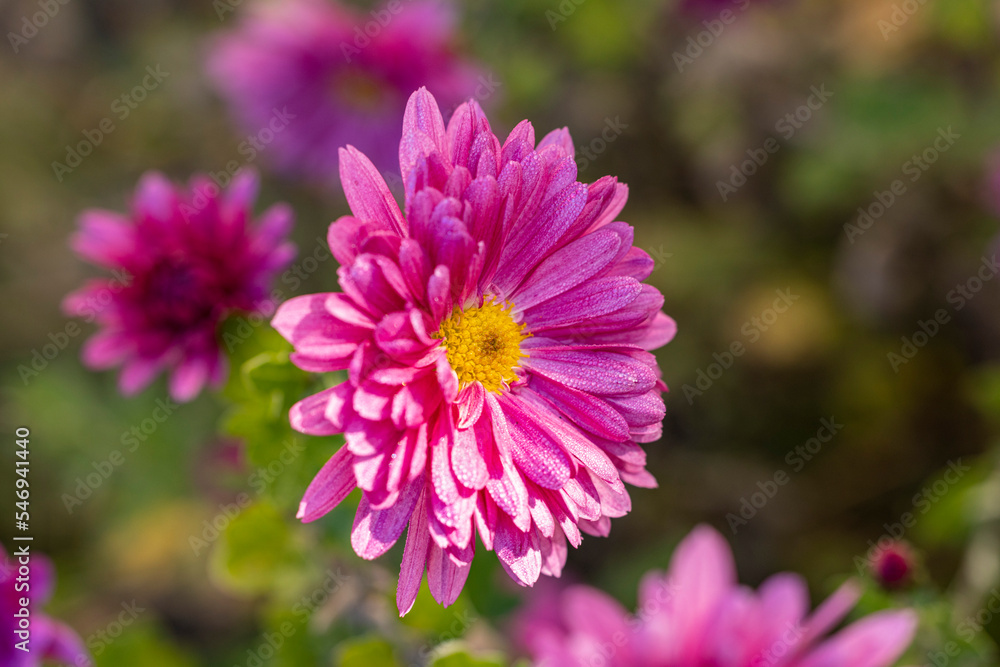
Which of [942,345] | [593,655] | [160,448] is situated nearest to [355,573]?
[593,655]

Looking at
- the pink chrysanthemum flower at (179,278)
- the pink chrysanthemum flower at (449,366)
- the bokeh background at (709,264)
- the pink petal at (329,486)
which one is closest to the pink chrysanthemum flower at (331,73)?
the bokeh background at (709,264)

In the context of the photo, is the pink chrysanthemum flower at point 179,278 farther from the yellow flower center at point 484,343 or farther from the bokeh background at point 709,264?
the bokeh background at point 709,264

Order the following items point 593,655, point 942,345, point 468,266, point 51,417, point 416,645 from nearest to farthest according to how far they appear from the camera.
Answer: point 468,266, point 593,655, point 416,645, point 51,417, point 942,345

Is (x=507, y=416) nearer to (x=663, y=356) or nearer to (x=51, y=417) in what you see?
(x=663, y=356)

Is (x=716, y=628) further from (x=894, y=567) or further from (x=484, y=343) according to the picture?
(x=484, y=343)

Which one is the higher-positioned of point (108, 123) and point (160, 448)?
point (108, 123)

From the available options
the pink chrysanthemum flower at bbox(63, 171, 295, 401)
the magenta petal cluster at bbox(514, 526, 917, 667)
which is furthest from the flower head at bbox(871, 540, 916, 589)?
the pink chrysanthemum flower at bbox(63, 171, 295, 401)
